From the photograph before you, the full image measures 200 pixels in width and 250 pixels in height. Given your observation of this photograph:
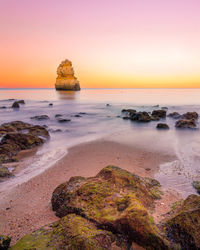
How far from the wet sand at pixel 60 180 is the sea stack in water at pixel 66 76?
78.6 meters

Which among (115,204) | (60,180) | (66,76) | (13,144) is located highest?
(66,76)

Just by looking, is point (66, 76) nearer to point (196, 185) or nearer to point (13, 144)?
point (13, 144)

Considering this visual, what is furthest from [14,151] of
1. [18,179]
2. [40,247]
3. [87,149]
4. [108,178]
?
[40,247]

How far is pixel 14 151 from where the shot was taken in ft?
23.2

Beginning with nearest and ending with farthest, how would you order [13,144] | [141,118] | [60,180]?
[60,180] < [13,144] < [141,118]

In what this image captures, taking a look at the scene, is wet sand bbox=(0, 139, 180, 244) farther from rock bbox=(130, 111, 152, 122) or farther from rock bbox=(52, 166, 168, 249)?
rock bbox=(130, 111, 152, 122)

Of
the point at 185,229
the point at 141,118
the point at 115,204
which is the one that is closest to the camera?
the point at 185,229

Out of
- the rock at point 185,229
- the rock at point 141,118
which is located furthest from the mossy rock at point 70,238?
the rock at point 141,118

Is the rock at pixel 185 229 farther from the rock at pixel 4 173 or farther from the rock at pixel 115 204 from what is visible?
the rock at pixel 4 173

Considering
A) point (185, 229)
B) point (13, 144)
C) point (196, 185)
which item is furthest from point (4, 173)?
point (196, 185)

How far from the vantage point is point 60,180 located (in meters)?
4.74

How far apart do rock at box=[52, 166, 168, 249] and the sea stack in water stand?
82919mm

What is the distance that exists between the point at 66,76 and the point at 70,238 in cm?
8543

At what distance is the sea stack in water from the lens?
80.8 m
